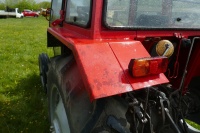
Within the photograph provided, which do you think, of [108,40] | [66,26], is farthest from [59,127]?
[108,40]

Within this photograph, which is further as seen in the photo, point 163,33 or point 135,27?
point 163,33

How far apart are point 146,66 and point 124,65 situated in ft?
0.37

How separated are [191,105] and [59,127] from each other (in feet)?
3.85

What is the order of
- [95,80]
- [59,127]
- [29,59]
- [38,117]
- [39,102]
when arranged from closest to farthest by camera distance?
[95,80], [59,127], [38,117], [39,102], [29,59]

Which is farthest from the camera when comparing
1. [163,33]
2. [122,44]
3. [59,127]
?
[59,127]

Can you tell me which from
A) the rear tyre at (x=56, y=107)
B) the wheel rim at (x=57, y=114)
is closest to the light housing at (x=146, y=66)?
the rear tyre at (x=56, y=107)

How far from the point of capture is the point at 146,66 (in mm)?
1279

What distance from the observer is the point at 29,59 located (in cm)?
605

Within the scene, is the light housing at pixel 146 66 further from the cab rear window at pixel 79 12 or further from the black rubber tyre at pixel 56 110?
the black rubber tyre at pixel 56 110

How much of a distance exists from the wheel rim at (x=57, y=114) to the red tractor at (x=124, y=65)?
0.25ft

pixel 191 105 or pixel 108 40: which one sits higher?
pixel 108 40

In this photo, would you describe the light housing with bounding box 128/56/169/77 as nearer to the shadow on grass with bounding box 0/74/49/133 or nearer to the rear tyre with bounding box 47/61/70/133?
the rear tyre with bounding box 47/61/70/133

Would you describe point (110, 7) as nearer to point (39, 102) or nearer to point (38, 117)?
point (38, 117)

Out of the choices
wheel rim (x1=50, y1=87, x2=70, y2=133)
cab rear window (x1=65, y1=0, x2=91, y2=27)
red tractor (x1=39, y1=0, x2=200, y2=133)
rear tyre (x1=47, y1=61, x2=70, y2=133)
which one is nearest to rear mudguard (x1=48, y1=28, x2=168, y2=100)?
red tractor (x1=39, y1=0, x2=200, y2=133)
